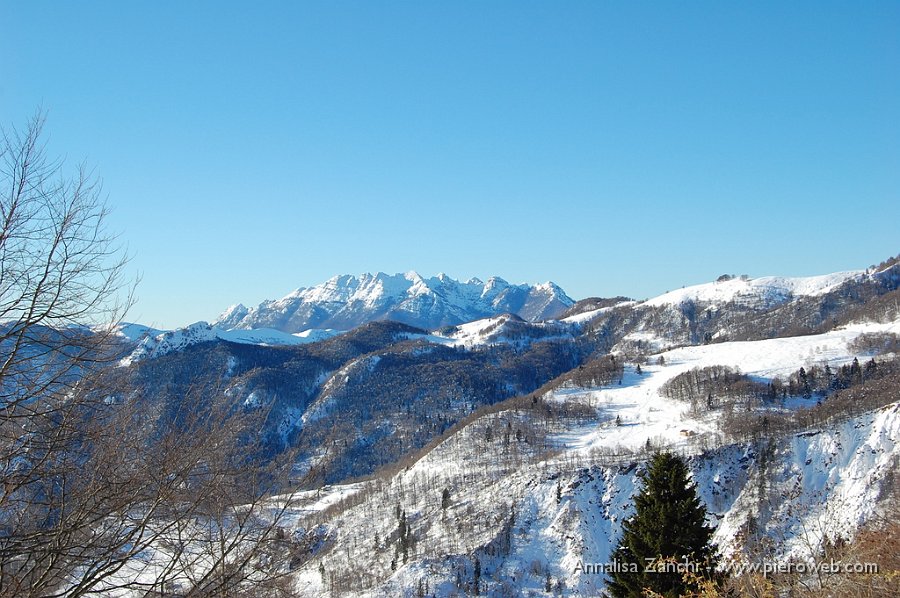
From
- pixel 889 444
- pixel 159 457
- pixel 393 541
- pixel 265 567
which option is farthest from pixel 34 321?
pixel 889 444

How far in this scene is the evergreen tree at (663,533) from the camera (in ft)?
68.2

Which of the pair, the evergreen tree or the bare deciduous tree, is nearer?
the bare deciduous tree

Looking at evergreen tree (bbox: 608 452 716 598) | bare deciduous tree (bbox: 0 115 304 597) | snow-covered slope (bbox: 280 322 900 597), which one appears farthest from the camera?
snow-covered slope (bbox: 280 322 900 597)

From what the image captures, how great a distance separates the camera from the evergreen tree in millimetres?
20797

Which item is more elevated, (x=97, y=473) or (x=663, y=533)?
(x=97, y=473)

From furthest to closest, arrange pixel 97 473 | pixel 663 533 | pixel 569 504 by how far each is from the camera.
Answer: pixel 569 504, pixel 663 533, pixel 97 473

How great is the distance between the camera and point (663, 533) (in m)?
21.3

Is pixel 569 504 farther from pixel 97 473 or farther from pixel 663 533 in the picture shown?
pixel 97 473

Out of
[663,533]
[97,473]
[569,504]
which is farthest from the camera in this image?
[569,504]

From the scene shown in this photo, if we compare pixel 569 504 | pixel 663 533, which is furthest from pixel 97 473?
pixel 569 504

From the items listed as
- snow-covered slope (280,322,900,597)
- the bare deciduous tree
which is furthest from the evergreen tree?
snow-covered slope (280,322,900,597)

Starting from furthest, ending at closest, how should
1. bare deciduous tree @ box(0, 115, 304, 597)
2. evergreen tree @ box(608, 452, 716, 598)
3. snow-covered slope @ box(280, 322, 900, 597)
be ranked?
1. snow-covered slope @ box(280, 322, 900, 597)
2. evergreen tree @ box(608, 452, 716, 598)
3. bare deciduous tree @ box(0, 115, 304, 597)

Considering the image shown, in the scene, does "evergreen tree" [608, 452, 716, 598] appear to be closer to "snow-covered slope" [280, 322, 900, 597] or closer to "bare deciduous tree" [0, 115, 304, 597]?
"bare deciduous tree" [0, 115, 304, 597]

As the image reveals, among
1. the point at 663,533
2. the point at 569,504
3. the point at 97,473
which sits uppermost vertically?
the point at 97,473
